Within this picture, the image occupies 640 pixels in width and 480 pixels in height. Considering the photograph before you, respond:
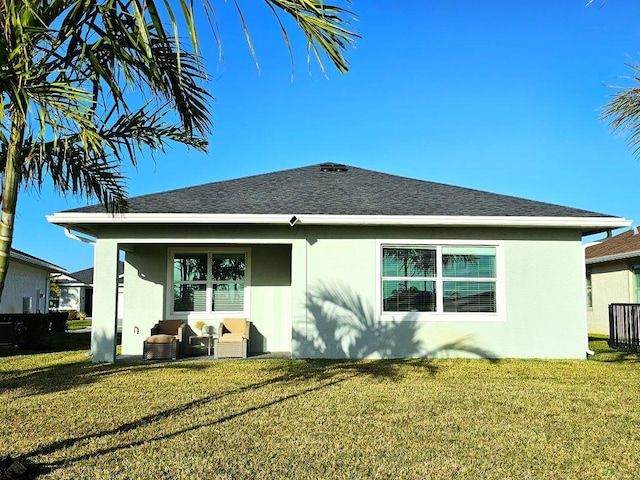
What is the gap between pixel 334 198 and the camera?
13.6 meters

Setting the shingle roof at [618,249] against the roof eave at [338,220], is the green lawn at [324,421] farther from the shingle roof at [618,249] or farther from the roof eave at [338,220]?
the shingle roof at [618,249]

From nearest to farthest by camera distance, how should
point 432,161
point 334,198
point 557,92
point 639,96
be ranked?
1. point 639,96
2. point 334,198
3. point 557,92
4. point 432,161

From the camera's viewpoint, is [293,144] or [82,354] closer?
[82,354]

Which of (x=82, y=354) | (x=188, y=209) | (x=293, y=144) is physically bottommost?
(x=82, y=354)

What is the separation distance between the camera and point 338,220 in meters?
12.0

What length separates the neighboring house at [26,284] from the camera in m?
21.7

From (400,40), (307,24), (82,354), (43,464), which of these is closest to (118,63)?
(307,24)

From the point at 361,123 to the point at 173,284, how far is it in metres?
8.06

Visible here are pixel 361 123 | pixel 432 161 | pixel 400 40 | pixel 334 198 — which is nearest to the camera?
pixel 400 40

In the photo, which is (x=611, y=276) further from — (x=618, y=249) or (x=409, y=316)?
(x=409, y=316)

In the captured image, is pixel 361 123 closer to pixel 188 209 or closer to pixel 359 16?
pixel 188 209

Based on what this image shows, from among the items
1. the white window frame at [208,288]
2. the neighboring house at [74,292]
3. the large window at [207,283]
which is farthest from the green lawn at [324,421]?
the neighboring house at [74,292]

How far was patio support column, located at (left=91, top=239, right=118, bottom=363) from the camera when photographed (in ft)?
38.4

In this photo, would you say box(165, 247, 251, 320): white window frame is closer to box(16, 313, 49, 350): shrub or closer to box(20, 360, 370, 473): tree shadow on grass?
box(20, 360, 370, 473): tree shadow on grass
